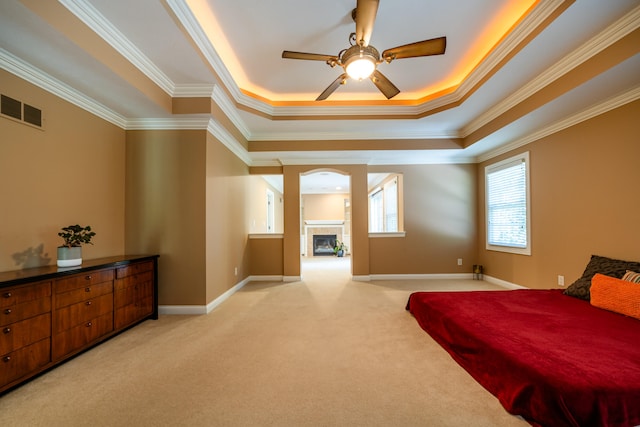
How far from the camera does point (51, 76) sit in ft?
8.32

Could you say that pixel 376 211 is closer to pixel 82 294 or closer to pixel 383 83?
pixel 383 83

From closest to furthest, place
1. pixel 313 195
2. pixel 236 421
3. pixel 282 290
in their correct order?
1. pixel 236 421
2. pixel 282 290
3. pixel 313 195

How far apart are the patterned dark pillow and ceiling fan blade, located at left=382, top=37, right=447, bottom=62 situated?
2.72 meters

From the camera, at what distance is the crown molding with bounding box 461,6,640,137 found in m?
2.19

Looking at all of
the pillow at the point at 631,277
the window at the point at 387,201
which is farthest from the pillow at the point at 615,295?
the window at the point at 387,201

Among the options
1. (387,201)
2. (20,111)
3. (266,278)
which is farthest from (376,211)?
(20,111)

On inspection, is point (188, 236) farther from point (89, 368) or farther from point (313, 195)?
point (313, 195)

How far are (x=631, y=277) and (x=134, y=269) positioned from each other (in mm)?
4892

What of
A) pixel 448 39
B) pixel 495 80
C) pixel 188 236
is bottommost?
pixel 188 236

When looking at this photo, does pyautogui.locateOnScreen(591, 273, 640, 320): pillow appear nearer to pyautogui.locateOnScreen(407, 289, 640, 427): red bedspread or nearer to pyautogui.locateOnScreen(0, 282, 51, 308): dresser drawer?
pyautogui.locateOnScreen(407, 289, 640, 427): red bedspread

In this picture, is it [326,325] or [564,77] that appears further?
[326,325]

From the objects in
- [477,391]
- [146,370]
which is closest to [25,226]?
[146,370]

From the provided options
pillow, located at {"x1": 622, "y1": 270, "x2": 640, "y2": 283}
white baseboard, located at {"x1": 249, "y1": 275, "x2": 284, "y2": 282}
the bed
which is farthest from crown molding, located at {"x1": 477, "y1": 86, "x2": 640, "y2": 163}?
white baseboard, located at {"x1": 249, "y1": 275, "x2": 284, "y2": 282}

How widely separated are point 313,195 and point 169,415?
1001 cm
